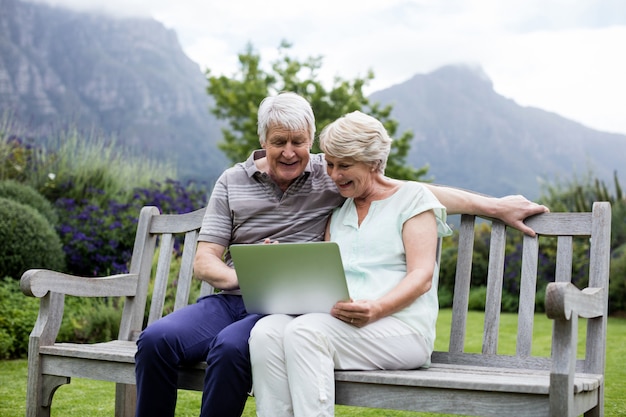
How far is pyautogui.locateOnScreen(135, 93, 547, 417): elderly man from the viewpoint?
268 cm

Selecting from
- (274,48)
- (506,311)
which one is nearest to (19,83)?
(274,48)

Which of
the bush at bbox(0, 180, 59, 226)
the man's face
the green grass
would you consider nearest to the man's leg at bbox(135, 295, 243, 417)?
the man's face

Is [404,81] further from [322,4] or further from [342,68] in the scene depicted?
[342,68]

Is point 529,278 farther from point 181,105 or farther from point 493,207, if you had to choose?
point 181,105

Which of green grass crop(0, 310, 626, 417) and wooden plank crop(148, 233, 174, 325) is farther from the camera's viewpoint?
green grass crop(0, 310, 626, 417)

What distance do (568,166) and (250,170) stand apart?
67.8 m

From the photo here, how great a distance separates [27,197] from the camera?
7781 mm

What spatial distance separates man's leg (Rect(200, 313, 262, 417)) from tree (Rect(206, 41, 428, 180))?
13115mm

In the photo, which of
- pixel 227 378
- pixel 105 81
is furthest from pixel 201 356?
pixel 105 81

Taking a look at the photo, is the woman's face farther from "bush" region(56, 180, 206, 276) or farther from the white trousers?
"bush" region(56, 180, 206, 276)

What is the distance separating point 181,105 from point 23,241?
155ft

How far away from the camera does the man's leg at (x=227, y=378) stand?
244 centimetres

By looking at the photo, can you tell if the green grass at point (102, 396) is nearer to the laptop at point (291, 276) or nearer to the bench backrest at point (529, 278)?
the bench backrest at point (529, 278)

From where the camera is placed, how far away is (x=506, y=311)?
9.66 meters
